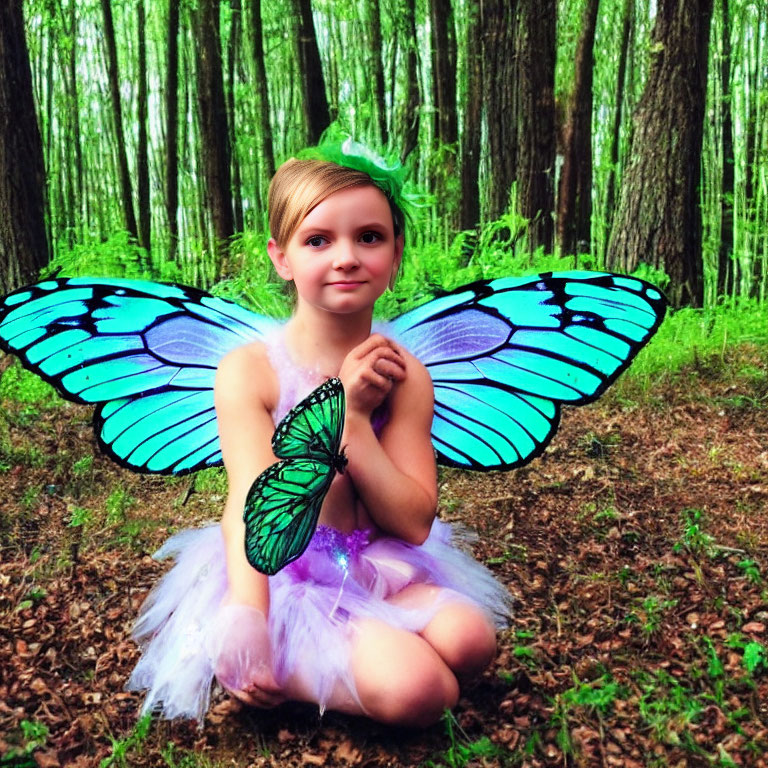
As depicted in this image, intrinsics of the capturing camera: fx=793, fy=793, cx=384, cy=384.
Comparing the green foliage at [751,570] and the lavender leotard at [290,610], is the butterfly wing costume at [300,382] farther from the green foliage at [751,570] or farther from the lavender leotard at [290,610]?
the green foliage at [751,570]

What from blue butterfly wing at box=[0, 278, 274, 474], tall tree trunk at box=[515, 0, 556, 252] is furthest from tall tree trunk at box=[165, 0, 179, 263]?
blue butterfly wing at box=[0, 278, 274, 474]

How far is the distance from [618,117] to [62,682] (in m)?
6.45

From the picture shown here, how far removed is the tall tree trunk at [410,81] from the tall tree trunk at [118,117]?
2104 mm

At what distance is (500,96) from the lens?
4160mm

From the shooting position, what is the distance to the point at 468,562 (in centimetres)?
183

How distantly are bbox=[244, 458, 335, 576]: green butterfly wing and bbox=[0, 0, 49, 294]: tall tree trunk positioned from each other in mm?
2771

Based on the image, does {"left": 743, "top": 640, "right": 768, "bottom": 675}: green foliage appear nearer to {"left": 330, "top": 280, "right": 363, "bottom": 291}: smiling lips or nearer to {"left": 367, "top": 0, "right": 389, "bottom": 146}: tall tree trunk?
{"left": 330, "top": 280, "right": 363, "bottom": 291}: smiling lips

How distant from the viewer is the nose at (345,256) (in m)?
1.45

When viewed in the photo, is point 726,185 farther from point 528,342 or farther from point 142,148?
point 528,342

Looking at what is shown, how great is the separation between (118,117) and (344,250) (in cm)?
515

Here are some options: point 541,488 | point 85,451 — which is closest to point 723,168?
point 541,488

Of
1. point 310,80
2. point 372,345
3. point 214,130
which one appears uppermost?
point 310,80

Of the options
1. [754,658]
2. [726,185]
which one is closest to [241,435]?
[754,658]

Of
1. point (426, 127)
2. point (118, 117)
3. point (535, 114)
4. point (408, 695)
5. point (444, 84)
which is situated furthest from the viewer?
point (426, 127)
